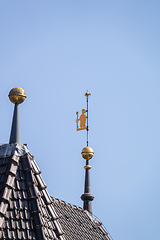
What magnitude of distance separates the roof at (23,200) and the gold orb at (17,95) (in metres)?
1.30

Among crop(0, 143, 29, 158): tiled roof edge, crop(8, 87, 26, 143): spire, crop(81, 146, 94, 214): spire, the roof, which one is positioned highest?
crop(81, 146, 94, 214): spire

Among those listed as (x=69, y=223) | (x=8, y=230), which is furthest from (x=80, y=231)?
(x=8, y=230)

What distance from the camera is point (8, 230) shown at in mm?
19531

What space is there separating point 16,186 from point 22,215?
33.8 inches

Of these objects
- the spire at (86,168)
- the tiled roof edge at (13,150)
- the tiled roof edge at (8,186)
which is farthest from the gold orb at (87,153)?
the tiled roof edge at (8,186)

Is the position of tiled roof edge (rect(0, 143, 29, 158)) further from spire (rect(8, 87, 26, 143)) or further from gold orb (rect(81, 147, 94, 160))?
gold orb (rect(81, 147, 94, 160))

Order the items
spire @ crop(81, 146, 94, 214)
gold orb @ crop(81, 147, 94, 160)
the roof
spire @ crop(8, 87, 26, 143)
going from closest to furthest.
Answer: the roof < spire @ crop(8, 87, 26, 143) < spire @ crop(81, 146, 94, 214) < gold orb @ crop(81, 147, 94, 160)

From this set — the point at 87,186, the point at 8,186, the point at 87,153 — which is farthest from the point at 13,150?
the point at 87,186

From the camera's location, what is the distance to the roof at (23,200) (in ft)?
64.8

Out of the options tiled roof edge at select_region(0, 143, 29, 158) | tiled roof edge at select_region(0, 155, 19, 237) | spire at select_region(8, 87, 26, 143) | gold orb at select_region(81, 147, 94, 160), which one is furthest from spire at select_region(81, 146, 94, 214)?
tiled roof edge at select_region(0, 155, 19, 237)

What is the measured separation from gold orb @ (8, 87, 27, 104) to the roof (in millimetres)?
1301

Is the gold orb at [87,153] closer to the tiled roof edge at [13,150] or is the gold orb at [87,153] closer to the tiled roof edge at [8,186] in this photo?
the tiled roof edge at [13,150]

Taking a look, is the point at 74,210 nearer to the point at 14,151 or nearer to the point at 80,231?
the point at 80,231

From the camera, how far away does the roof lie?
64.8 feet
